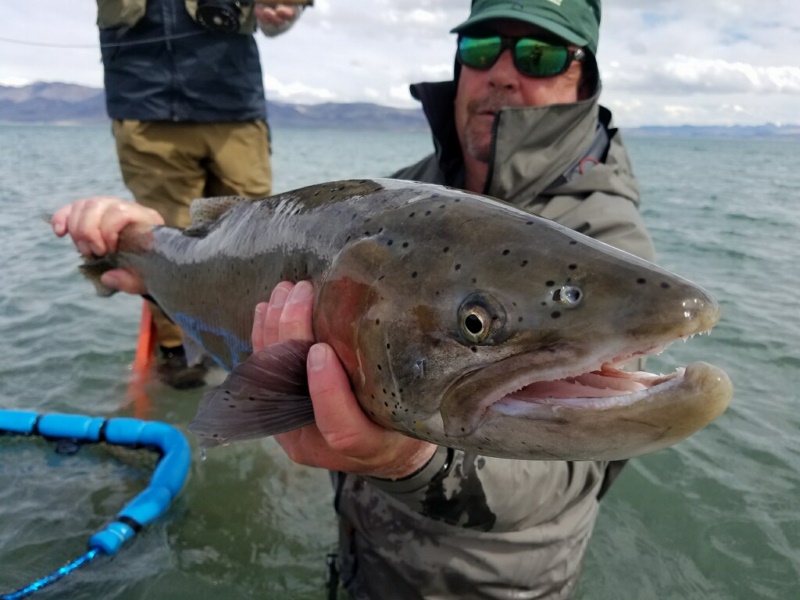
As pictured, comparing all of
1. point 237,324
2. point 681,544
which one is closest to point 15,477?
point 237,324

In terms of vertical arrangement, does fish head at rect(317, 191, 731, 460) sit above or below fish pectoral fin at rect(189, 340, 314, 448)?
above

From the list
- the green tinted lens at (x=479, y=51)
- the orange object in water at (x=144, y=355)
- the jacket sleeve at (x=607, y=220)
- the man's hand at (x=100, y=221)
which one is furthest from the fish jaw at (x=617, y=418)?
the orange object in water at (x=144, y=355)

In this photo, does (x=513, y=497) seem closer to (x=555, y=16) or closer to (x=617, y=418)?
(x=617, y=418)

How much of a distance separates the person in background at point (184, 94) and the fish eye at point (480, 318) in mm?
4497

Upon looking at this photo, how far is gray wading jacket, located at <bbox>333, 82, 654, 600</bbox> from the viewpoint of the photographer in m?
2.47

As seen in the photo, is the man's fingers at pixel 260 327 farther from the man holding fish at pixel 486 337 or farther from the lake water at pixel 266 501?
the lake water at pixel 266 501

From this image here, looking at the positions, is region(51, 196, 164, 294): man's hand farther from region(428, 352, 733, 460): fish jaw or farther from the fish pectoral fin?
region(428, 352, 733, 460): fish jaw

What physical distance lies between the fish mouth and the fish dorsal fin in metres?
2.04

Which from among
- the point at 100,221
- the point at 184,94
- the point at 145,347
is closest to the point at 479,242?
the point at 100,221

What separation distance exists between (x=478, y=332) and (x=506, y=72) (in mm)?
2826

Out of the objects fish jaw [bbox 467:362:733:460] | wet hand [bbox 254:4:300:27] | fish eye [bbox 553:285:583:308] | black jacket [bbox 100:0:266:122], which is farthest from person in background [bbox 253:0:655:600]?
black jacket [bbox 100:0:266:122]

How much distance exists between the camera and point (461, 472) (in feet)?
7.85

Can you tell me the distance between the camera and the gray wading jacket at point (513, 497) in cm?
247

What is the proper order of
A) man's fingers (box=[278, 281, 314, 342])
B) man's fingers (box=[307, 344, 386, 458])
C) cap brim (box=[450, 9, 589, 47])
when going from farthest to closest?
cap brim (box=[450, 9, 589, 47]) → man's fingers (box=[278, 281, 314, 342]) → man's fingers (box=[307, 344, 386, 458])
